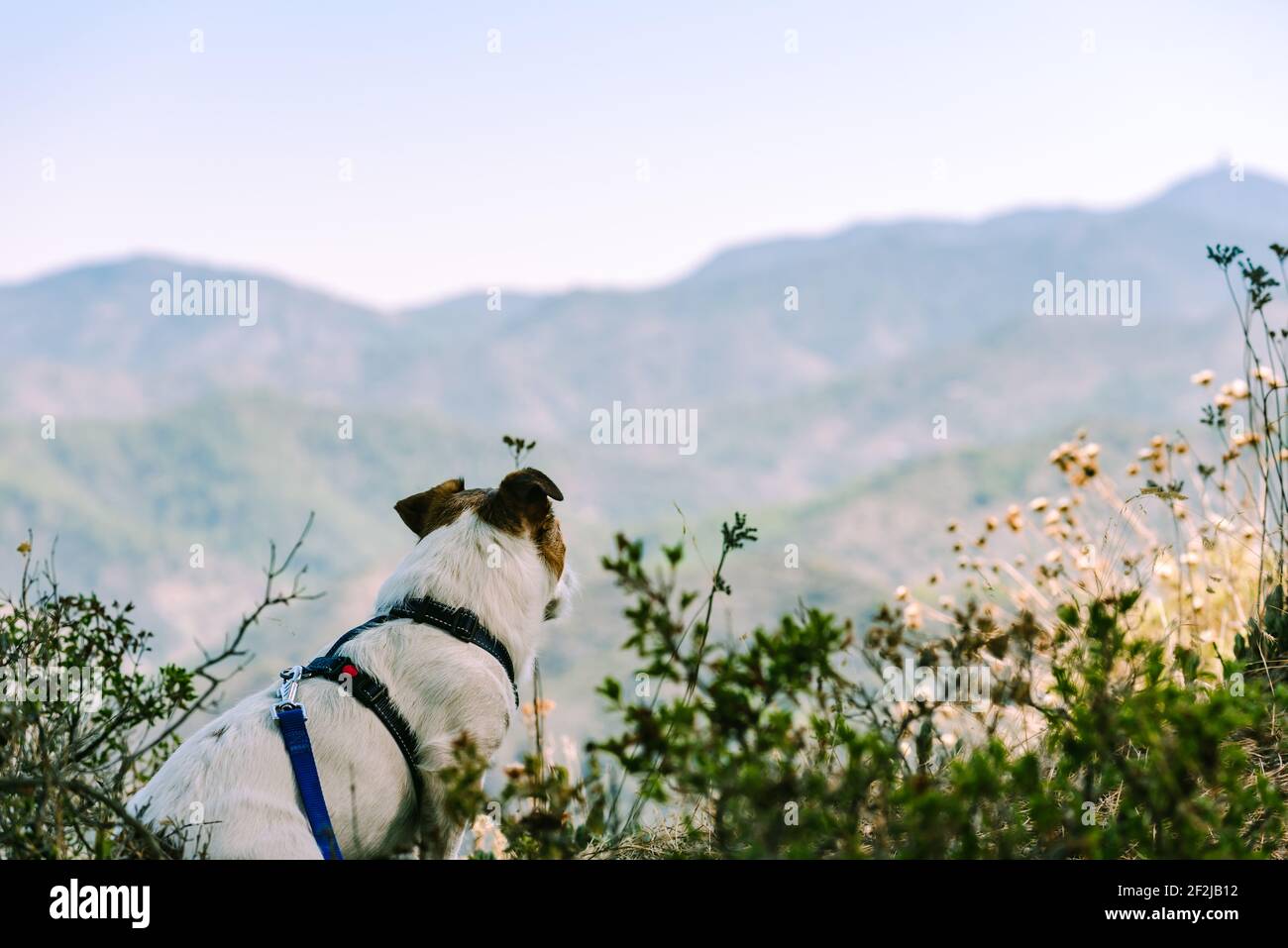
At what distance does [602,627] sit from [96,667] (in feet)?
393

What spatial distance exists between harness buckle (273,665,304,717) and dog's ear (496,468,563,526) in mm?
897

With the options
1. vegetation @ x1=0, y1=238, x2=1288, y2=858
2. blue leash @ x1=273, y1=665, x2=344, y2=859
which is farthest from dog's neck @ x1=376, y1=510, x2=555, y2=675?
blue leash @ x1=273, y1=665, x2=344, y2=859

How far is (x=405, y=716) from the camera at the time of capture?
3322 mm

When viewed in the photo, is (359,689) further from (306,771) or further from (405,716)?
(306,771)

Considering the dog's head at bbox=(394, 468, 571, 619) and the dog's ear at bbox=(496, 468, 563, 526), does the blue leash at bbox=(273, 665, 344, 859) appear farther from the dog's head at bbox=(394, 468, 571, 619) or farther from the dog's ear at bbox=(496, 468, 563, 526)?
the dog's ear at bbox=(496, 468, 563, 526)

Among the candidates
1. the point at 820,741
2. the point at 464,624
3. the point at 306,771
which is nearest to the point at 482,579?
the point at 464,624

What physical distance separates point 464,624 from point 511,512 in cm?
47

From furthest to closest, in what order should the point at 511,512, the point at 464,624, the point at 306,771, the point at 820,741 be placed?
the point at 511,512 < the point at 464,624 < the point at 306,771 < the point at 820,741

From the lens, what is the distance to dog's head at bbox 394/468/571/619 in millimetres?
3768

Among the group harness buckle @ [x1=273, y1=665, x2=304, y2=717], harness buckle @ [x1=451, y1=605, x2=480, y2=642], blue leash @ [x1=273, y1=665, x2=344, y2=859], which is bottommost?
blue leash @ [x1=273, y1=665, x2=344, y2=859]

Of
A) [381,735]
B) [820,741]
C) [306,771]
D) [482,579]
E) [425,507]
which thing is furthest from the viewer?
[425,507]
